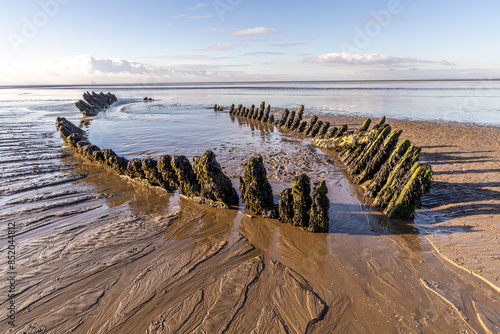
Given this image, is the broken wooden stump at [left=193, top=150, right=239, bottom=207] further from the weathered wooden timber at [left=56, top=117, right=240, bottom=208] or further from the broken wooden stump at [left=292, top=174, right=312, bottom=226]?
the broken wooden stump at [left=292, top=174, right=312, bottom=226]

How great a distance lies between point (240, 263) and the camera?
539 cm

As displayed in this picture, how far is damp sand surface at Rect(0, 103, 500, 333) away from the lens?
13.3ft

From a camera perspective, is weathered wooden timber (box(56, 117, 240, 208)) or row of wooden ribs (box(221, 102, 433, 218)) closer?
row of wooden ribs (box(221, 102, 433, 218))

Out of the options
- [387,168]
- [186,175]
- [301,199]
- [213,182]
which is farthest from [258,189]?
[387,168]

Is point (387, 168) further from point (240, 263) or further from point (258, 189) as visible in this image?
point (240, 263)

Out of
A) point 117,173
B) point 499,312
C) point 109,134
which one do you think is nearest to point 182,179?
point 117,173

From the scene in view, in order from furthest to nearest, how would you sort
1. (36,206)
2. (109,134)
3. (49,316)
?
(109,134), (36,206), (49,316)

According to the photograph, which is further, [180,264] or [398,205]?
[398,205]

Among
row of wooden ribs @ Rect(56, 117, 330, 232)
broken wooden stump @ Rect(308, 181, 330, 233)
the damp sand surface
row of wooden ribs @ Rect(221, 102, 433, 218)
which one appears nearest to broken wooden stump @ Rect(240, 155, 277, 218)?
row of wooden ribs @ Rect(56, 117, 330, 232)

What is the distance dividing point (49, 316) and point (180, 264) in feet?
7.24

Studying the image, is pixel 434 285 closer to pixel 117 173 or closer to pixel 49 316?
pixel 49 316

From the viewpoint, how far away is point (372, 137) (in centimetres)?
1154

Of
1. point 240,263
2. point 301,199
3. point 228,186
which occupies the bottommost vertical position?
point 240,263

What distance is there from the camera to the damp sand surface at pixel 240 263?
13.3 feet
